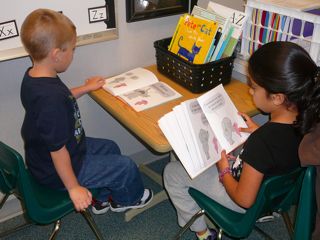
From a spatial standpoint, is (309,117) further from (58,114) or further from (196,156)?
(58,114)

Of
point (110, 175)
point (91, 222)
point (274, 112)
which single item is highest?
point (274, 112)

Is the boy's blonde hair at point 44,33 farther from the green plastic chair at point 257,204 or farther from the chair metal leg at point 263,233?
the chair metal leg at point 263,233

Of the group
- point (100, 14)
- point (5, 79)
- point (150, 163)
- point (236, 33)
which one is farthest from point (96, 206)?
point (236, 33)

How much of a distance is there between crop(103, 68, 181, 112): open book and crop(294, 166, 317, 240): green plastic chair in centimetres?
67

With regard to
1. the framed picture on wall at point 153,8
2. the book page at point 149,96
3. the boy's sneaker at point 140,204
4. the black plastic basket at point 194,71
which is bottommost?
the boy's sneaker at point 140,204

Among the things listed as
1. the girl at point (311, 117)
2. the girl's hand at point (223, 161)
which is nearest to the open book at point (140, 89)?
the girl's hand at point (223, 161)

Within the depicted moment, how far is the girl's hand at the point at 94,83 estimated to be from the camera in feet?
5.29

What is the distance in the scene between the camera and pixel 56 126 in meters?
1.21

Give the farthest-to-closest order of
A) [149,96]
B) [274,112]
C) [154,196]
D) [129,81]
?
[154,196] < [129,81] < [149,96] < [274,112]

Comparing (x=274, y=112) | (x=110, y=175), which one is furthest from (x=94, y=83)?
(x=274, y=112)

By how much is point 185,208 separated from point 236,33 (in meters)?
0.78

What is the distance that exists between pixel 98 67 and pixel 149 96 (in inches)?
14.0

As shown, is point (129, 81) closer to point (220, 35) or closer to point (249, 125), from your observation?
point (220, 35)

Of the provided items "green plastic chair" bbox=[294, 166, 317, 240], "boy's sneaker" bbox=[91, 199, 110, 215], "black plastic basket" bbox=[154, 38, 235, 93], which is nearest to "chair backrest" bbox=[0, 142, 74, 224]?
"boy's sneaker" bbox=[91, 199, 110, 215]
